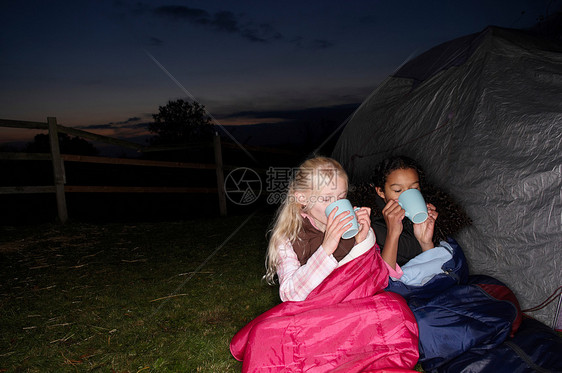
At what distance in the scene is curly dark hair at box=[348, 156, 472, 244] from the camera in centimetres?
198

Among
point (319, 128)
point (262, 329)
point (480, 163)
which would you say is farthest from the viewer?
point (319, 128)

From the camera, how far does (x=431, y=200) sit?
6.78ft

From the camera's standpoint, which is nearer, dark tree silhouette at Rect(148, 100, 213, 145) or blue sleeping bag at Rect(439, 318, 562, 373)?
blue sleeping bag at Rect(439, 318, 562, 373)

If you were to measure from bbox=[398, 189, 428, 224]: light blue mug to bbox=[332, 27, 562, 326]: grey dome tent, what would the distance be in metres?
0.52

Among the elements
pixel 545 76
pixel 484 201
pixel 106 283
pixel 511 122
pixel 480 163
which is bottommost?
Result: pixel 106 283

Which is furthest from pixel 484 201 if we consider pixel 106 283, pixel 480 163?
pixel 106 283

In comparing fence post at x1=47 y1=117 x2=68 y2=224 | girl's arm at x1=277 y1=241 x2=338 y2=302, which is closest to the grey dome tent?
girl's arm at x1=277 y1=241 x2=338 y2=302

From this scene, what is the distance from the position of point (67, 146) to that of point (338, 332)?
1106cm

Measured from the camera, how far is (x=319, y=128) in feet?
26.1

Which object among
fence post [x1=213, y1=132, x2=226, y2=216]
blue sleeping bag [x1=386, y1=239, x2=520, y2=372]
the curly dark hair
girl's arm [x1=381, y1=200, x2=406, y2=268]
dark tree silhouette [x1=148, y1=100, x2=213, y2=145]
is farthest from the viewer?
dark tree silhouette [x1=148, y1=100, x2=213, y2=145]

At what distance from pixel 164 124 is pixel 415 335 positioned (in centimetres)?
1087

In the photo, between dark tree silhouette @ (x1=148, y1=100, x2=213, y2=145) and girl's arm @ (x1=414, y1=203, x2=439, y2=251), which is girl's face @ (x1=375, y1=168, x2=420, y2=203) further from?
dark tree silhouette @ (x1=148, y1=100, x2=213, y2=145)

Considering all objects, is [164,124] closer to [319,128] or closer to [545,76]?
[319,128]

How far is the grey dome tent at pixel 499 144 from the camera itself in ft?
5.47
